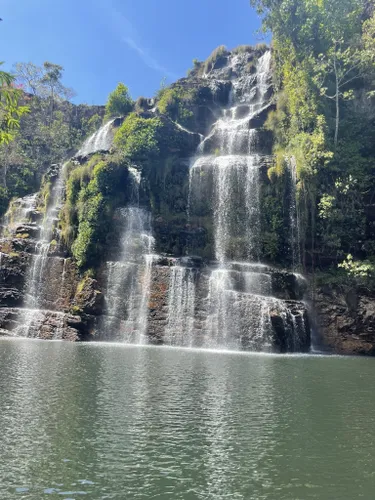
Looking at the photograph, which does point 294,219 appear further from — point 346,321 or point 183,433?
point 183,433

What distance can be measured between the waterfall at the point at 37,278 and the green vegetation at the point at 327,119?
18.1 meters

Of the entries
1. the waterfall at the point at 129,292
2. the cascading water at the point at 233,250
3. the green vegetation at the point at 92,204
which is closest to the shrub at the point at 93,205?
the green vegetation at the point at 92,204

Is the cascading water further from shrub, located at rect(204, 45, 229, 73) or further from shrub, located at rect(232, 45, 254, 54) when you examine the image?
shrub, located at rect(204, 45, 229, 73)

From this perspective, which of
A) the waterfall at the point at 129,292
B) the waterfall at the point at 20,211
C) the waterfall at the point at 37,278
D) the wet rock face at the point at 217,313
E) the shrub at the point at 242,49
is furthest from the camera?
the shrub at the point at 242,49

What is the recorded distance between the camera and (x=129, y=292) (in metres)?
28.1

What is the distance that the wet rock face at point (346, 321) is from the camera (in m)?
24.6

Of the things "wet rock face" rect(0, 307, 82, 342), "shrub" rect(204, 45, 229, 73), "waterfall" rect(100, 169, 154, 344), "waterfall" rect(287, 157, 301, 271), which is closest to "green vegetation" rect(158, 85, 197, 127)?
"shrub" rect(204, 45, 229, 73)

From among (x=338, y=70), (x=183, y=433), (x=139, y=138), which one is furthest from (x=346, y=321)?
(x=139, y=138)

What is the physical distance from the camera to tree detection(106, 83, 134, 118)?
4838 cm

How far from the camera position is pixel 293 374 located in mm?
15680

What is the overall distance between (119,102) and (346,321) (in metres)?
36.4

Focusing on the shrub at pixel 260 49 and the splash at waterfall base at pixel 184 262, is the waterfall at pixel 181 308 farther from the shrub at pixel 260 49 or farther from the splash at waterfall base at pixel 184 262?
the shrub at pixel 260 49

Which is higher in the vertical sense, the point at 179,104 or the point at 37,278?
the point at 179,104

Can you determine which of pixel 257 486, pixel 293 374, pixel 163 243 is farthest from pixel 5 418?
pixel 163 243
